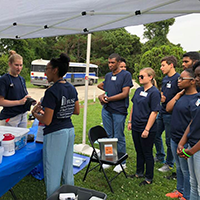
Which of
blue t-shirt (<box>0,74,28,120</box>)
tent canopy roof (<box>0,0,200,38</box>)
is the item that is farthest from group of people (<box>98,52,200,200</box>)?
blue t-shirt (<box>0,74,28,120</box>)

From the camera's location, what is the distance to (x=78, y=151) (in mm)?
3967

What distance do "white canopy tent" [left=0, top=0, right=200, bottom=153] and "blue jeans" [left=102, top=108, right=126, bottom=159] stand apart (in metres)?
1.53

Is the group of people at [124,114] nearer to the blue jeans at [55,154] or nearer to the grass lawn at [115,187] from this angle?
the blue jeans at [55,154]

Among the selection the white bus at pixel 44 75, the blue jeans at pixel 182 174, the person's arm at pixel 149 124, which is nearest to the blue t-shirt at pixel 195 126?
the blue jeans at pixel 182 174

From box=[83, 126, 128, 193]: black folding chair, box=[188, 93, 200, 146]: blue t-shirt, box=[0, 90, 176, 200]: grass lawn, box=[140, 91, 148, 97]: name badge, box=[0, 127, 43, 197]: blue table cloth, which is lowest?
box=[0, 90, 176, 200]: grass lawn

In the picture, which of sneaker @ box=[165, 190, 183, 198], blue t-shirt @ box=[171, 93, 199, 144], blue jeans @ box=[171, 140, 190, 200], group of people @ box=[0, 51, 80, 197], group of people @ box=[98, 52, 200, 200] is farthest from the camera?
sneaker @ box=[165, 190, 183, 198]

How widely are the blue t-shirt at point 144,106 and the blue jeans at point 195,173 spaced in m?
0.86

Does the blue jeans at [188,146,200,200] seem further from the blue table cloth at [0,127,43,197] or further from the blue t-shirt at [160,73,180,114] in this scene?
the blue table cloth at [0,127,43,197]

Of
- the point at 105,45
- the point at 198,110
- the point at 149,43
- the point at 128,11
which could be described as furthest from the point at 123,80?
the point at 105,45

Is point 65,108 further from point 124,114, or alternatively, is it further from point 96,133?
point 124,114

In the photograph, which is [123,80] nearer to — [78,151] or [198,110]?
[198,110]

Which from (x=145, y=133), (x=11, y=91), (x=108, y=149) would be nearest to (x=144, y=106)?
(x=145, y=133)

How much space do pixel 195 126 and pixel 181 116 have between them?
0.37 m

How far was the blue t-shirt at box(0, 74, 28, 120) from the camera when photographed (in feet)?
8.28
